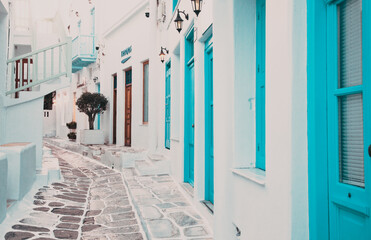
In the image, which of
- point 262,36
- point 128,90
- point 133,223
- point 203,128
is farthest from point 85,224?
point 128,90

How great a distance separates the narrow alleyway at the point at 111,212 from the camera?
13.3ft

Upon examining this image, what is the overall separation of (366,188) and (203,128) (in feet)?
11.5

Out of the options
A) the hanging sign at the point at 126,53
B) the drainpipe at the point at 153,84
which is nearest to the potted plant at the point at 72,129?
the hanging sign at the point at 126,53

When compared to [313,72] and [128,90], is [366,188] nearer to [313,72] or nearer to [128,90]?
[313,72]

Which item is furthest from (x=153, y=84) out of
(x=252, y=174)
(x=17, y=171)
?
(x=252, y=174)

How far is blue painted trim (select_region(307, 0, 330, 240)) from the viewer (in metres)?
2.02

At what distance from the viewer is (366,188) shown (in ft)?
5.54

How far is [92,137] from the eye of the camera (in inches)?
523

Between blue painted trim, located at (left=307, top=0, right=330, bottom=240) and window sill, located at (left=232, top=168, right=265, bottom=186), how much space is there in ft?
1.86

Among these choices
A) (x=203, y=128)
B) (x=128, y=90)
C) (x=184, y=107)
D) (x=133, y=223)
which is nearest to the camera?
(x=133, y=223)

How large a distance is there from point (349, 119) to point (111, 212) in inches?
160

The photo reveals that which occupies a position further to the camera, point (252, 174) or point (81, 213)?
point (81, 213)

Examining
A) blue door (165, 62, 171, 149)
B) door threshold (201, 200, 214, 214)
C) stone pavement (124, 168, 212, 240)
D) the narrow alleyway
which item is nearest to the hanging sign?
blue door (165, 62, 171, 149)

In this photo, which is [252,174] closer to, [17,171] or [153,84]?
[17,171]
